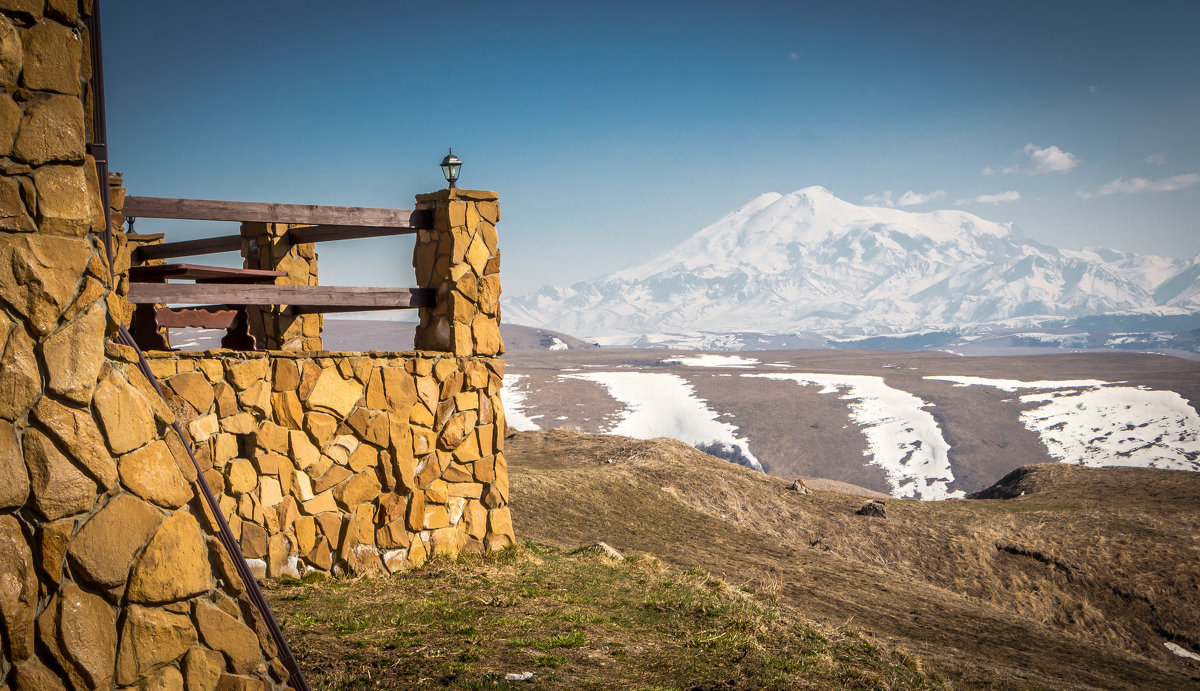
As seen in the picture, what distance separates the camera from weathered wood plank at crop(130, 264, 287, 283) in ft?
31.5

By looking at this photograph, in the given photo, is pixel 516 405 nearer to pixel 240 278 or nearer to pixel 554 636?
pixel 240 278

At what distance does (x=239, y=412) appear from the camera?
25.1 ft

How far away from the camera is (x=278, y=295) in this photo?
8367 millimetres

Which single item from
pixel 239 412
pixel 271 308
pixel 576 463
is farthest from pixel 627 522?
pixel 239 412

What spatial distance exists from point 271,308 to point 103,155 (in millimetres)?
7425

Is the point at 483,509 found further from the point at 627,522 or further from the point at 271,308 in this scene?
the point at 627,522

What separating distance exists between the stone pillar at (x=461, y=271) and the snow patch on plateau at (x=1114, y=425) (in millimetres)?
47992

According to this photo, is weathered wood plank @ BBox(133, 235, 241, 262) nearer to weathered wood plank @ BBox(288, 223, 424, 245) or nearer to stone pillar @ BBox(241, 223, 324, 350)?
stone pillar @ BBox(241, 223, 324, 350)

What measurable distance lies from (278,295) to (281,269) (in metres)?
2.87

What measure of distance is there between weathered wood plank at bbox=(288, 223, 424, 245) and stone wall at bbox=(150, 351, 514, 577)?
1.45 meters

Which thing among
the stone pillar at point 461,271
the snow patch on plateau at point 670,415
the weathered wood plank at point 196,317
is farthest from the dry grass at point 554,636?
the snow patch on plateau at point 670,415

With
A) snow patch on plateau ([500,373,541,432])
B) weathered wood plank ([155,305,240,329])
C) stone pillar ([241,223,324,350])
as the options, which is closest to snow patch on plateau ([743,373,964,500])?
snow patch on plateau ([500,373,541,432])

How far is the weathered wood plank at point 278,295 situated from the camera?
7652mm

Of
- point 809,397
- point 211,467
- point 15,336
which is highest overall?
point 15,336
